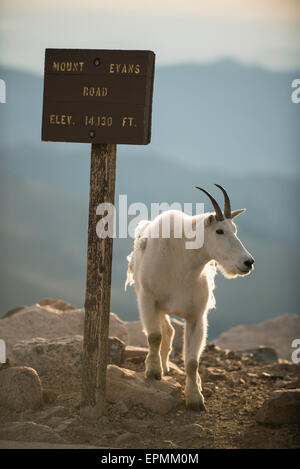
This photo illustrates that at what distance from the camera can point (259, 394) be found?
7.63 metres

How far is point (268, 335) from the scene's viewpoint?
1322 cm

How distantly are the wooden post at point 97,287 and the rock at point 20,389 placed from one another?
1.72 feet

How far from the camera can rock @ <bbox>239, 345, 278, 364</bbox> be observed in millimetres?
10156

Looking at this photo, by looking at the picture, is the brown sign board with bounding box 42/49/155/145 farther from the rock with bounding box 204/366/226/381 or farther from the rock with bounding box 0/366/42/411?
the rock with bounding box 204/366/226/381

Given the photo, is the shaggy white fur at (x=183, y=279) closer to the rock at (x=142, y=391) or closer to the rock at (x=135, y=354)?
the rock at (x=142, y=391)

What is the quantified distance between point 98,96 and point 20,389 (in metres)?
2.91

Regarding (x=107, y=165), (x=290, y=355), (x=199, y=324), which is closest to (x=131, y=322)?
(x=290, y=355)

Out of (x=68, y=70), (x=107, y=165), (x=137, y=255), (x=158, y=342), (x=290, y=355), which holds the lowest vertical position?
(x=290, y=355)

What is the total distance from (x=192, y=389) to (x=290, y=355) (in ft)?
18.7

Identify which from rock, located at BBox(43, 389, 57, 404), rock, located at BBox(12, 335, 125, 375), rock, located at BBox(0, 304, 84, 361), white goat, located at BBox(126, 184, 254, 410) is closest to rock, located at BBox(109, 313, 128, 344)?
rock, located at BBox(0, 304, 84, 361)

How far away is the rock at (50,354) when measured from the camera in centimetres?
757

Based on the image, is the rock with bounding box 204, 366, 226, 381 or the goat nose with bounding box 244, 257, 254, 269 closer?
the goat nose with bounding box 244, 257, 254, 269

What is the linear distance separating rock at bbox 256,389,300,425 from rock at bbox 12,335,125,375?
86.4 inches

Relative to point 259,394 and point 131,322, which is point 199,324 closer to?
point 259,394
